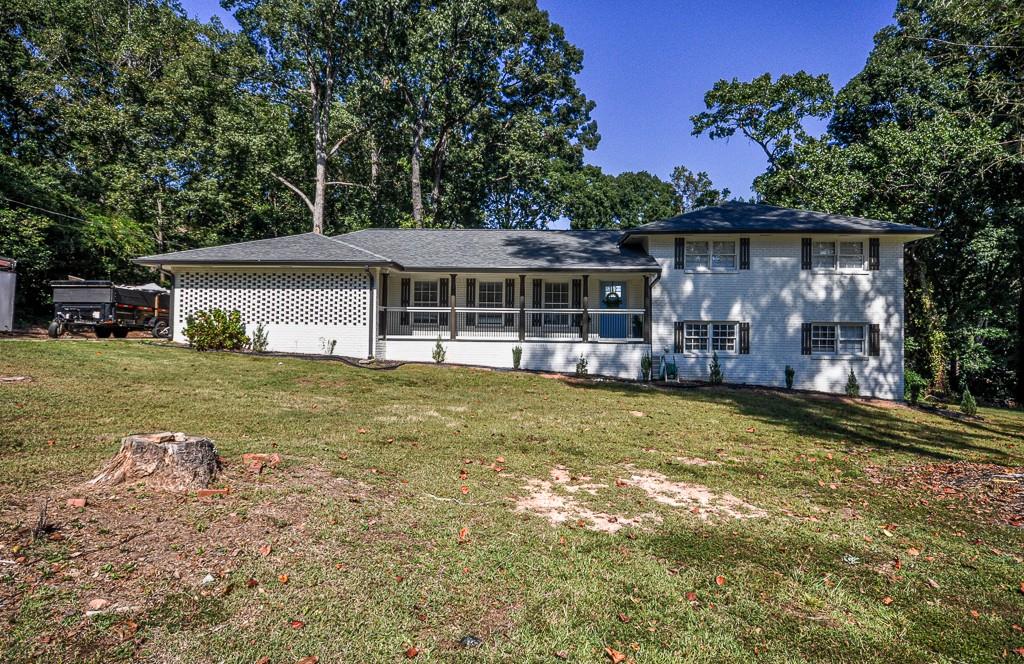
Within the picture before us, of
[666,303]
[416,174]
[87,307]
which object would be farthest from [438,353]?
[416,174]

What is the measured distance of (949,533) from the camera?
182 inches

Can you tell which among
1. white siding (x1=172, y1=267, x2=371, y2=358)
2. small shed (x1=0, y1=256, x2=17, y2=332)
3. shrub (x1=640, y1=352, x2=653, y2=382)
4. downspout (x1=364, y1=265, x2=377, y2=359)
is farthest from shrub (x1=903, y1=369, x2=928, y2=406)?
small shed (x1=0, y1=256, x2=17, y2=332)

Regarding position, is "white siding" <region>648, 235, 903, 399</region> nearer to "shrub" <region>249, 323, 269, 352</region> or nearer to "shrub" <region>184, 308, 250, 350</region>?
"shrub" <region>249, 323, 269, 352</region>

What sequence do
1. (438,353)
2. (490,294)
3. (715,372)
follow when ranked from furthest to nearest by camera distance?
(490,294) < (438,353) < (715,372)

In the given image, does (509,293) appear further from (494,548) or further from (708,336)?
(494,548)

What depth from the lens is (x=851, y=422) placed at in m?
11.4

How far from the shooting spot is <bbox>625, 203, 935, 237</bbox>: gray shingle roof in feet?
56.1

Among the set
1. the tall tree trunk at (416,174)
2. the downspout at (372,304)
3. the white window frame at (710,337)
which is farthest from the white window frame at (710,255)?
the tall tree trunk at (416,174)

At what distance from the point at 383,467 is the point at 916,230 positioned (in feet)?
61.9

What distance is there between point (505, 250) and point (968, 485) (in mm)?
15402

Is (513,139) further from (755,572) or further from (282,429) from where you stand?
(755,572)

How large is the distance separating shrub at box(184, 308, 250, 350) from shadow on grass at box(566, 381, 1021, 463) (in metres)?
10.5

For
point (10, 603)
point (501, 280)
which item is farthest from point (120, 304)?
point (10, 603)

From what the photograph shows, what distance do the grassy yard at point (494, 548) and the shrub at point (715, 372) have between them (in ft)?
28.5
